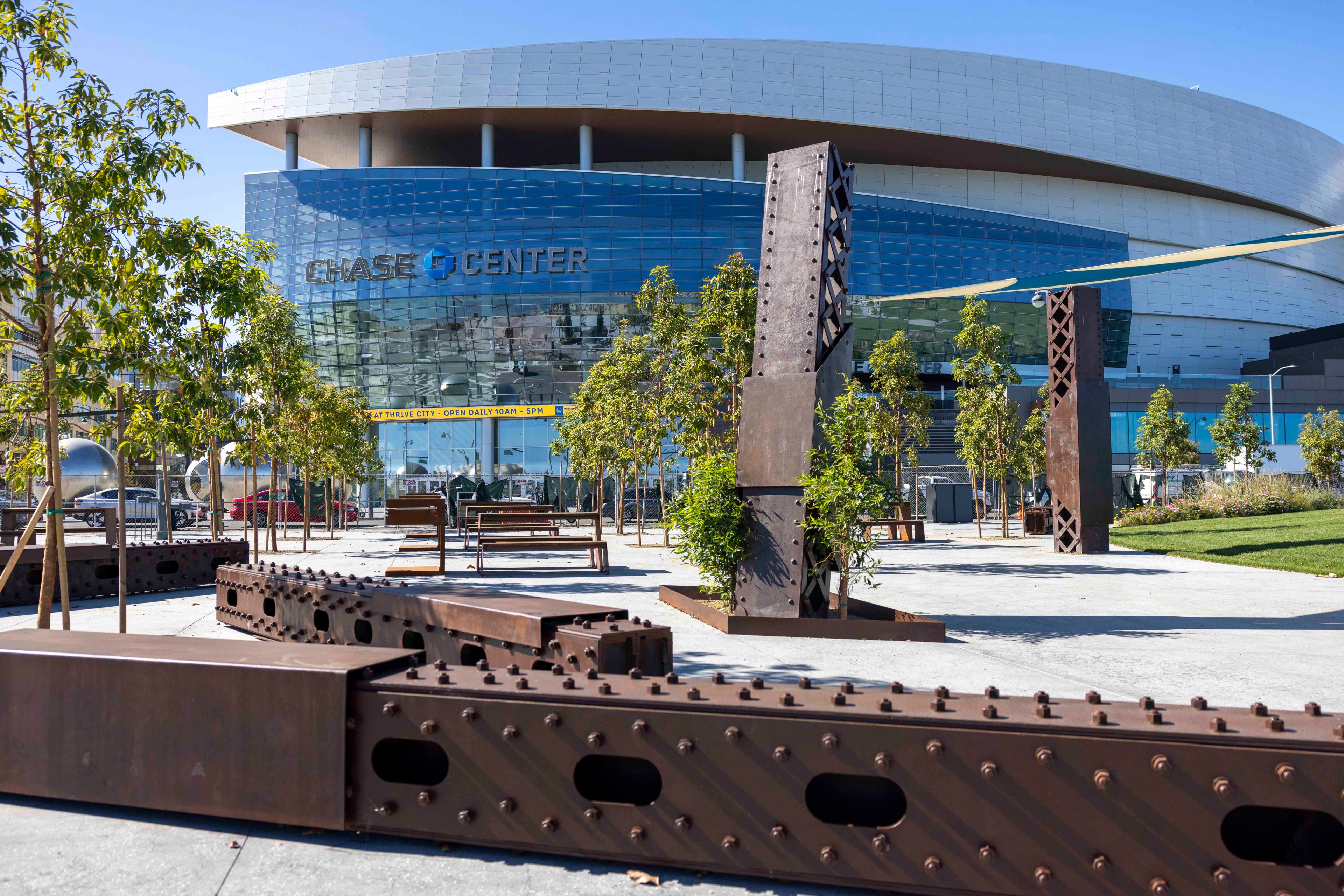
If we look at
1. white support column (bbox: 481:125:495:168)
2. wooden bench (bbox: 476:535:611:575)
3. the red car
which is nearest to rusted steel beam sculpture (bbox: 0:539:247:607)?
wooden bench (bbox: 476:535:611:575)

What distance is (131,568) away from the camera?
10.6m

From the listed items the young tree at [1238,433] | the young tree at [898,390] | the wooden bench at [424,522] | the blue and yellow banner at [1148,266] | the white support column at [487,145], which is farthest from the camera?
the white support column at [487,145]

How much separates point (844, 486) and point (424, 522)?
9.22 m

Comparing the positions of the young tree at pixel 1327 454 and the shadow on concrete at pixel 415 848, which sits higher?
the young tree at pixel 1327 454

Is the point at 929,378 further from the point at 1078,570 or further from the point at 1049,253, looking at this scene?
the point at 1078,570

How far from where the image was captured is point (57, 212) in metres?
6.51

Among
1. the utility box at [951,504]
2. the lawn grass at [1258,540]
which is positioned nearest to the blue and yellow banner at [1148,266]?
the lawn grass at [1258,540]

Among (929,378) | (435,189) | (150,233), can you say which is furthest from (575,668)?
(929,378)

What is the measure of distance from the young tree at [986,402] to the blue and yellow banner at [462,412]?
30952mm

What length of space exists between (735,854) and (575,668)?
1585mm

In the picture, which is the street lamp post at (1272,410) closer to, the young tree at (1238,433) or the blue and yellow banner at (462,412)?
the young tree at (1238,433)

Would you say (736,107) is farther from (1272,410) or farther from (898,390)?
(1272,410)

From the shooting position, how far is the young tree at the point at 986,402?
25969mm

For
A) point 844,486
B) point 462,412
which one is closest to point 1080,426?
point 844,486
